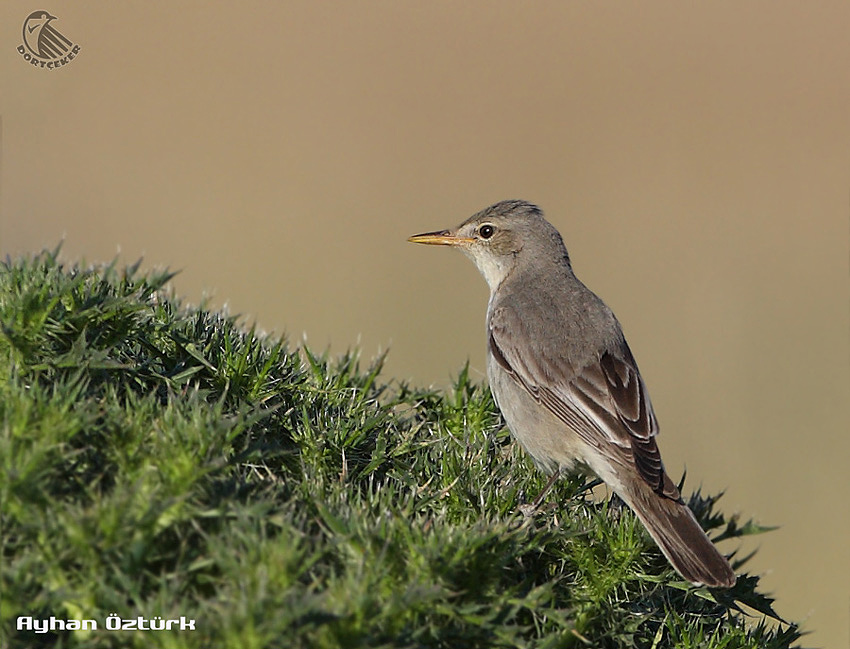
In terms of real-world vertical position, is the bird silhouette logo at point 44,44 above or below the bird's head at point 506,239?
above

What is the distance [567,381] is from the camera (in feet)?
19.3

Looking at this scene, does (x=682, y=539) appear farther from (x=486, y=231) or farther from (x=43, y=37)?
(x=43, y=37)

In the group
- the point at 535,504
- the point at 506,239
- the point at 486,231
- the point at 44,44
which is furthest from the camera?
the point at 44,44

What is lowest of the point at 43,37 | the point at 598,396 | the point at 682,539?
the point at 682,539

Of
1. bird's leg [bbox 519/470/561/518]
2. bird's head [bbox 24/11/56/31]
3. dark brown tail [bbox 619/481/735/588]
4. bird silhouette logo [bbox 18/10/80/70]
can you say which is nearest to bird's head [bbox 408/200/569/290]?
dark brown tail [bbox 619/481/735/588]

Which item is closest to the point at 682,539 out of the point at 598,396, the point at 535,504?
the point at 535,504

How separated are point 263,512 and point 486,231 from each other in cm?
518

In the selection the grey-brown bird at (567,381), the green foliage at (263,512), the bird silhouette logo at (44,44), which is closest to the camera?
the green foliage at (263,512)

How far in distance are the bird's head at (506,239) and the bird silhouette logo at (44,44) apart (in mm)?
7483

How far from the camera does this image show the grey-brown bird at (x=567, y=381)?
4.72 metres

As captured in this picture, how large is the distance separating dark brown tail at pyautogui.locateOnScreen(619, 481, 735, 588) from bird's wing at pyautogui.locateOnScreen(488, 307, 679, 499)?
1.78 feet

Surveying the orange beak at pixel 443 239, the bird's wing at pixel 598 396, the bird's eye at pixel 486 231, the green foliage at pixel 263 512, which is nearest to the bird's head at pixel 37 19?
the orange beak at pixel 443 239

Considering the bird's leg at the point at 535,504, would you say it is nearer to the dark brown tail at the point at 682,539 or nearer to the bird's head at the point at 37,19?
the dark brown tail at the point at 682,539

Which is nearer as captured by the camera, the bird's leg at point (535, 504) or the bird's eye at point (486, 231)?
the bird's leg at point (535, 504)
